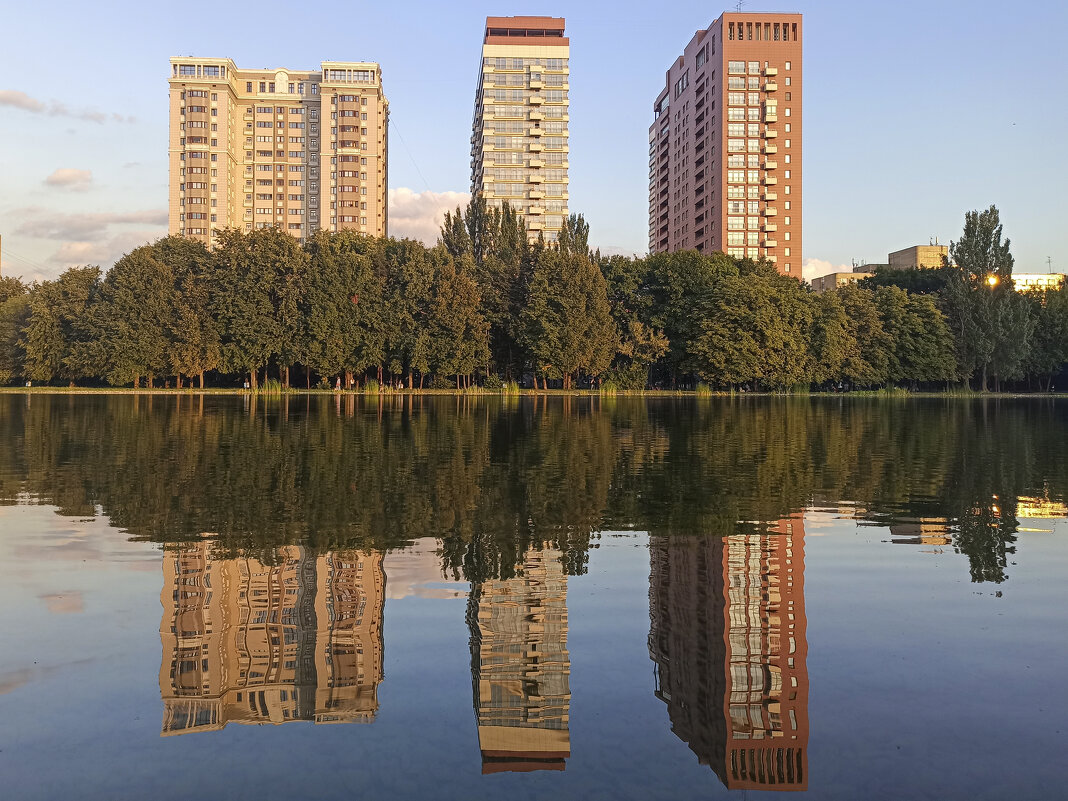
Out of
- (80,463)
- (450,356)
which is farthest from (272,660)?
(450,356)

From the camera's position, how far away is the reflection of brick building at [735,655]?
6.58m

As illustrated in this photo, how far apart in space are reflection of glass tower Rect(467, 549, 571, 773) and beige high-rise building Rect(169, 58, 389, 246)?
174 metres

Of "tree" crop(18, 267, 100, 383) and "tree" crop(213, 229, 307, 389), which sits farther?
"tree" crop(18, 267, 100, 383)

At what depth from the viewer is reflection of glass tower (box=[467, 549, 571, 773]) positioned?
21.7ft

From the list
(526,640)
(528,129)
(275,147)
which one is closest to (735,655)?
(526,640)

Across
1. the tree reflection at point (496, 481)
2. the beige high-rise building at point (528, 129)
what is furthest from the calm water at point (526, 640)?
the beige high-rise building at point (528, 129)

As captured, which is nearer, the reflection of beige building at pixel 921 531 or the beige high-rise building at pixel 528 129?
the reflection of beige building at pixel 921 531

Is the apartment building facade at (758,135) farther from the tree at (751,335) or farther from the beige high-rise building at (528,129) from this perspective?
the tree at (751,335)

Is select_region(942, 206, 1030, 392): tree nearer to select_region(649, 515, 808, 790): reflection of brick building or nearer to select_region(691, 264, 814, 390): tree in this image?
select_region(691, 264, 814, 390): tree

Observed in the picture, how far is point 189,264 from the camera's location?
320 feet

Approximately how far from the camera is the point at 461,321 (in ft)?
301

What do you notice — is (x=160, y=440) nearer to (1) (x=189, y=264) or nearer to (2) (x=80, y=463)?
(2) (x=80, y=463)

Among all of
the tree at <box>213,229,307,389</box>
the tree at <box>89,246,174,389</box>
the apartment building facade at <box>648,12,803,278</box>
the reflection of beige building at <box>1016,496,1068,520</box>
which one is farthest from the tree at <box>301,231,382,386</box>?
the apartment building facade at <box>648,12,803,278</box>

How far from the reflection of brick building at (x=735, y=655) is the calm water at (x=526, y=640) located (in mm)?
37
